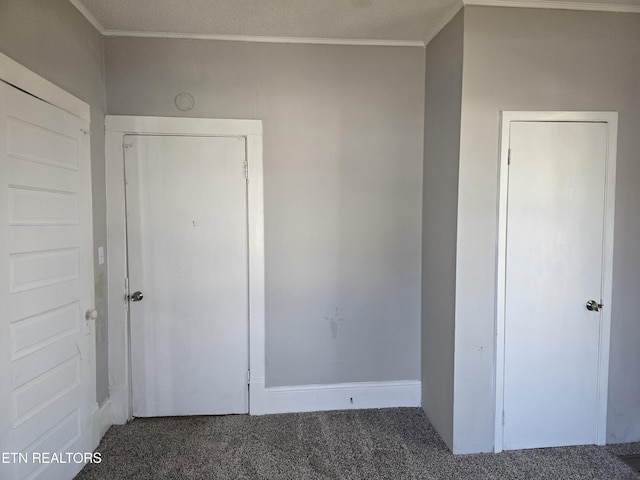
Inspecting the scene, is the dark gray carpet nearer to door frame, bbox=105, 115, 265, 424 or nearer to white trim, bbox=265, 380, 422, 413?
white trim, bbox=265, 380, 422, 413

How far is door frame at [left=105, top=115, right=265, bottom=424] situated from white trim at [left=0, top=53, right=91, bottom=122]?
341 millimetres

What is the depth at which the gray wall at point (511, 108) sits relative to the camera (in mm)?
2146

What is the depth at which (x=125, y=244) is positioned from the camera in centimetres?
256

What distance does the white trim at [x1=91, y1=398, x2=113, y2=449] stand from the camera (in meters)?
2.33

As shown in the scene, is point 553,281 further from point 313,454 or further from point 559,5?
point 313,454

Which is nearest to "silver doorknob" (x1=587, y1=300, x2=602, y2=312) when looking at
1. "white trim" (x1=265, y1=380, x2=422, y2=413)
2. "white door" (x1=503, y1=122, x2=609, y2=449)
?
"white door" (x1=503, y1=122, x2=609, y2=449)

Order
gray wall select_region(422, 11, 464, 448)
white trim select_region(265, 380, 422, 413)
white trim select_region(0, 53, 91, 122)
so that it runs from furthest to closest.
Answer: white trim select_region(265, 380, 422, 413) → gray wall select_region(422, 11, 464, 448) → white trim select_region(0, 53, 91, 122)

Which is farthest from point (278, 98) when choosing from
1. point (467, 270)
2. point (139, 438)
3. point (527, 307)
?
point (139, 438)

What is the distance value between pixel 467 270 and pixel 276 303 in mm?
1325

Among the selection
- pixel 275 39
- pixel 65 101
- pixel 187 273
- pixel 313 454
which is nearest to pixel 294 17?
pixel 275 39

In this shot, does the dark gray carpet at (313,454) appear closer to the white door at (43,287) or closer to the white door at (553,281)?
the white door at (553,281)

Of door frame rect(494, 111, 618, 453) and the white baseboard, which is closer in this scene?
door frame rect(494, 111, 618, 453)

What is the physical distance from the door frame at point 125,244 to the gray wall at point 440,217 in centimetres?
118

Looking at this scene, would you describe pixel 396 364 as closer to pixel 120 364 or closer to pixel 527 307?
pixel 527 307
